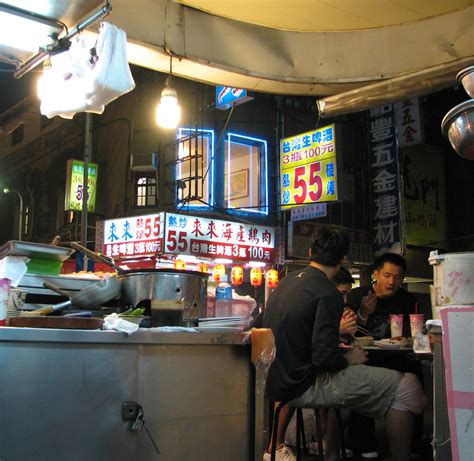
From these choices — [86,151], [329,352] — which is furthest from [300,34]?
[86,151]

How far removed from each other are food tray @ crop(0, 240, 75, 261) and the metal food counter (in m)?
1.32

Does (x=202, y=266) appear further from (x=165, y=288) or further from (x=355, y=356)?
(x=165, y=288)

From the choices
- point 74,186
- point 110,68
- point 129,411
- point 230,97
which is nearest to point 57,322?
point 129,411

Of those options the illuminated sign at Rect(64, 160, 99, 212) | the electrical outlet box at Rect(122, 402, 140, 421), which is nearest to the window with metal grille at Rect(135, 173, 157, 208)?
the illuminated sign at Rect(64, 160, 99, 212)

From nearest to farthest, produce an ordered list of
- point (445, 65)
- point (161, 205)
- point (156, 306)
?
1. point (156, 306)
2. point (445, 65)
3. point (161, 205)

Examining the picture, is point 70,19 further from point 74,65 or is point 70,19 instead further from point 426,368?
point 426,368

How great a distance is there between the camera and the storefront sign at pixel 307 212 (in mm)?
16469

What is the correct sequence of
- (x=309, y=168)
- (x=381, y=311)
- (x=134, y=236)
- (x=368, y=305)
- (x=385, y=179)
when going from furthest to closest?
(x=385, y=179) → (x=134, y=236) → (x=309, y=168) → (x=381, y=311) → (x=368, y=305)

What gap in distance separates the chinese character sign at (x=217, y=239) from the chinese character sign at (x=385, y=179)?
3489mm

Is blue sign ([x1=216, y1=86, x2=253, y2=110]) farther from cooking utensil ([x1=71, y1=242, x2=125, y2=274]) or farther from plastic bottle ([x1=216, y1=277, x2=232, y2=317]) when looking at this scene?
cooking utensil ([x1=71, y1=242, x2=125, y2=274])

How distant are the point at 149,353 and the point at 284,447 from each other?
2.73 metres

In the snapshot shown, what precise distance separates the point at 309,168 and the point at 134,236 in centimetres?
509

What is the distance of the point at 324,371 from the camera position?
13.8 ft

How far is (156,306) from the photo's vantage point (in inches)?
134
